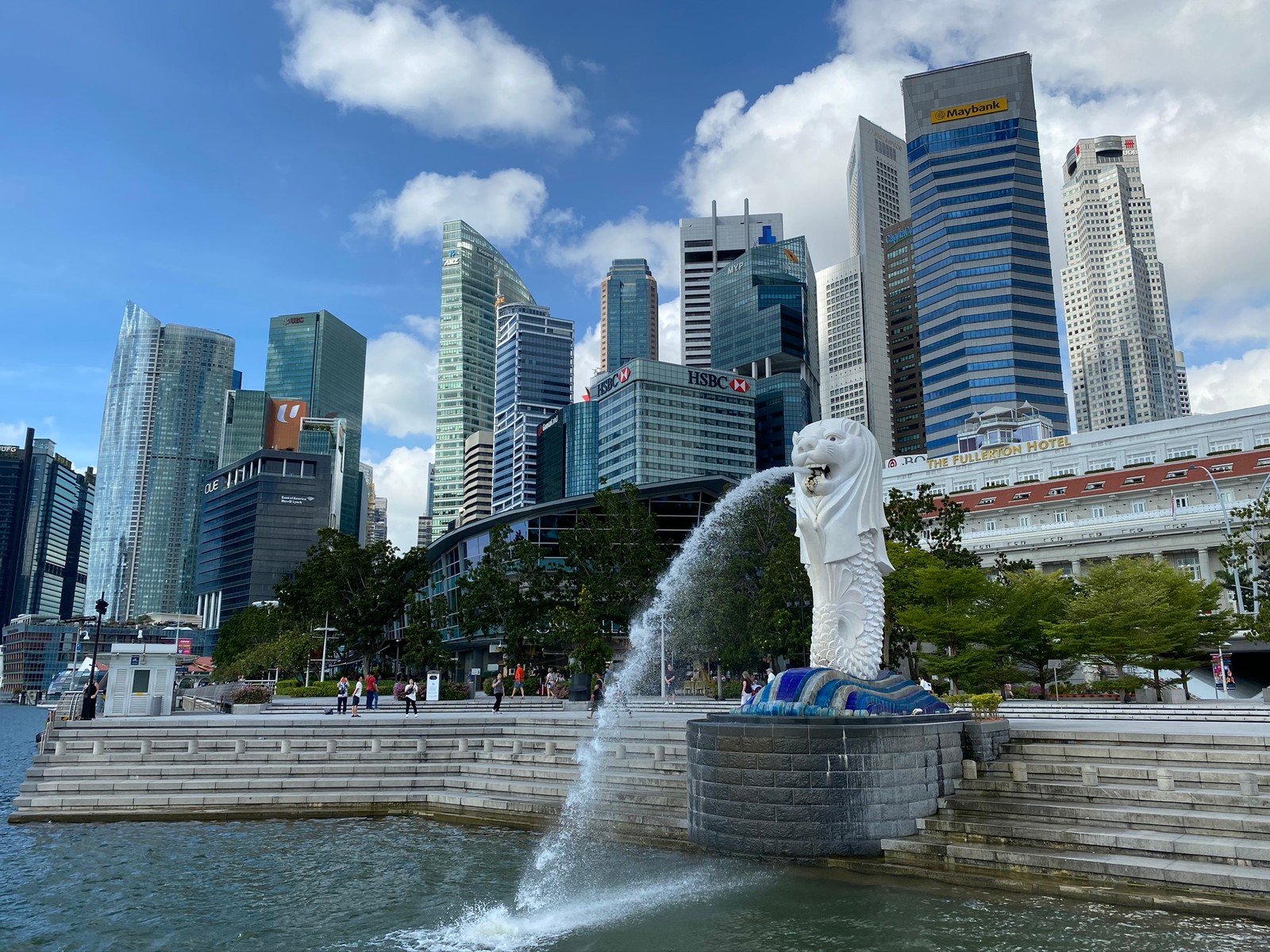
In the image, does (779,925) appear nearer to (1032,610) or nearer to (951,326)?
(1032,610)

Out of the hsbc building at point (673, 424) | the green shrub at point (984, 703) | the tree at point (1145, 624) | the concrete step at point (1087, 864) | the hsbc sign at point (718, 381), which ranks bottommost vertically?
the concrete step at point (1087, 864)

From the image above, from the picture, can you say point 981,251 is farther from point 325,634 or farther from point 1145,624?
point 325,634

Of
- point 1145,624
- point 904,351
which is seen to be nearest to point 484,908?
point 1145,624

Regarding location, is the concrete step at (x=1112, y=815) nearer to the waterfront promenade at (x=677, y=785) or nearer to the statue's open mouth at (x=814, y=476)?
the waterfront promenade at (x=677, y=785)


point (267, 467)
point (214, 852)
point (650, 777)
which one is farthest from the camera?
point (267, 467)

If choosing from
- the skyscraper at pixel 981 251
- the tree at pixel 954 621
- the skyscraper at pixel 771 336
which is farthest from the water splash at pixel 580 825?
the skyscraper at pixel 771 336

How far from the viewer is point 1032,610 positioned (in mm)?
38562

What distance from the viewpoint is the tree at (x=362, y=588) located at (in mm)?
55156

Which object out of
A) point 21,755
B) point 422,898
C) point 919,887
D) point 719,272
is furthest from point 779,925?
point 719,272

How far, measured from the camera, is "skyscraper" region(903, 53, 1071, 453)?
4916 inches

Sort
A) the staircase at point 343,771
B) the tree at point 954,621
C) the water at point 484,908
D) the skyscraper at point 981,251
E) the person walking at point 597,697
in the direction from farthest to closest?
the skyscraper at point 981,251
the tree at point 954,621
the person walking at point 597,697
the staircase at point 343,771
the water at point 484,908

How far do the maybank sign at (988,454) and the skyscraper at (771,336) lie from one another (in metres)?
64.8

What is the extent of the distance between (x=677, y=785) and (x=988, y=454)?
2890 inches

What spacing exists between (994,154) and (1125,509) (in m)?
87.8
